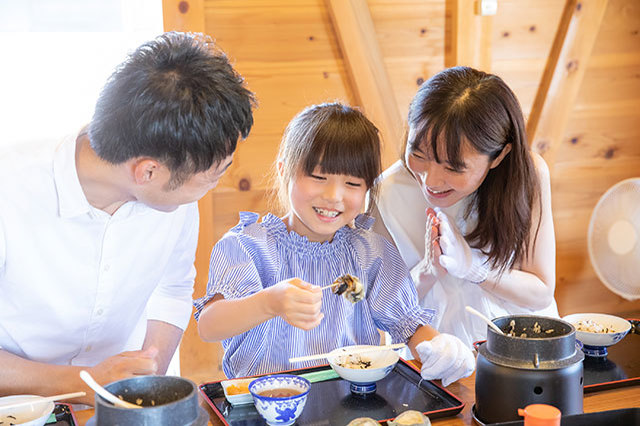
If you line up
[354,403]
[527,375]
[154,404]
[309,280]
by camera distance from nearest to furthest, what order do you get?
[154,404] → [527,375] → [354,403] → [309,280]

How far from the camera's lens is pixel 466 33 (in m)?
3.39

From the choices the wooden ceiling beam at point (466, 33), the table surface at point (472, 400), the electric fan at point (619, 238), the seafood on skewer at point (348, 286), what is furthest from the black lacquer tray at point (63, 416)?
the electric fan at point (619, 238)

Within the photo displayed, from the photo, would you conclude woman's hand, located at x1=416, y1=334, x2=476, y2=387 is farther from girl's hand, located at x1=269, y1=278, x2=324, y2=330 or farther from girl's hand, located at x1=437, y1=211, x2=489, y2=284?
girl's hand, located at x1=437, y1=211, x2=489, y2=284

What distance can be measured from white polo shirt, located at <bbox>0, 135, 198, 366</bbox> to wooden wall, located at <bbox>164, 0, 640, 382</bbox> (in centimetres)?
147

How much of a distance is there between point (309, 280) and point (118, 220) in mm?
520

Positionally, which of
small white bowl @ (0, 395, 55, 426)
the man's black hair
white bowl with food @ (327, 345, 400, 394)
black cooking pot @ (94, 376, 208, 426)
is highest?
the man's black hair

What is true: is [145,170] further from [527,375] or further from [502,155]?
[502,155]

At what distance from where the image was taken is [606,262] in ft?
11.3

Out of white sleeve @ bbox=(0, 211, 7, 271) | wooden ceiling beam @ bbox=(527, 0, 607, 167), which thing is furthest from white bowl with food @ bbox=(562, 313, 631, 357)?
wooden ceiling beam @ bbox=(527, 0, 607, 167)

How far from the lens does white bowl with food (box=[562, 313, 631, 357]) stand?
1.60 meters

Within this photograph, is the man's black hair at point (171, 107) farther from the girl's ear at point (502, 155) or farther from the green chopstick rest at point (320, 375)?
the girl's ear at point (502, 155)

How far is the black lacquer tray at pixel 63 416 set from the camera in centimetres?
125

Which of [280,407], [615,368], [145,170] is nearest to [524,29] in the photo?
[615,368]

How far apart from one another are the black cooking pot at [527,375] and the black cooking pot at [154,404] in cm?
54
